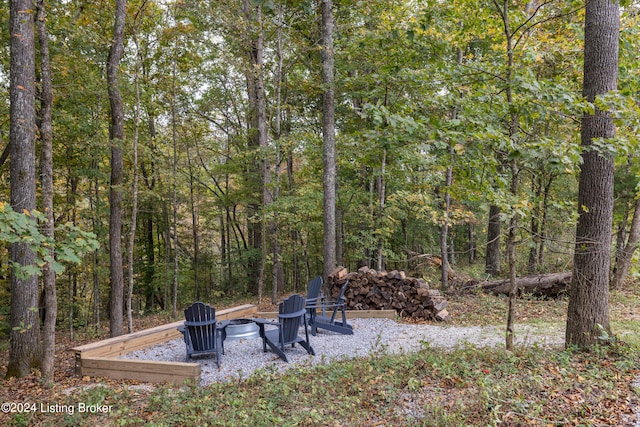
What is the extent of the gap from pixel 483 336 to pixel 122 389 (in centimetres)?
524

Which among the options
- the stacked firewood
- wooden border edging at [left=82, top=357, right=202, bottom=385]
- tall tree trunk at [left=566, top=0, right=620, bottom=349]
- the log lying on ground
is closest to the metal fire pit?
wooden border edging at [left=82, top=357, right=202, bottom=385]

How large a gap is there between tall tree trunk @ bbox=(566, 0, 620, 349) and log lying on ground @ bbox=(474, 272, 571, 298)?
4.33 m

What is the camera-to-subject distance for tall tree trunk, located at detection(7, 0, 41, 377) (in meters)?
5.22

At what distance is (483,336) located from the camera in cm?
599

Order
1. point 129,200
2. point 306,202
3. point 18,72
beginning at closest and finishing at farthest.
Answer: point 18,72 → point 306,202 → point 129,200

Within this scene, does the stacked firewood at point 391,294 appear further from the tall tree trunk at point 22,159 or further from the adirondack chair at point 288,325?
the tall tree trunk at point 22,159

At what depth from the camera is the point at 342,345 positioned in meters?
6.00

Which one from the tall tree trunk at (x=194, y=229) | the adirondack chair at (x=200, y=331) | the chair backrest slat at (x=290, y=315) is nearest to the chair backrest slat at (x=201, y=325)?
the adirondack chair at (x=200, y=331)

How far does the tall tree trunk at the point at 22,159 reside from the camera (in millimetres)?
5223

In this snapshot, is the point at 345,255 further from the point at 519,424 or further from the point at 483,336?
the point at 519,424

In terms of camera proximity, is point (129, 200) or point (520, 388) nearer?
point (520, 388)

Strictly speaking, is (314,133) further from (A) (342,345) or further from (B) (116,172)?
(A) (342,345)

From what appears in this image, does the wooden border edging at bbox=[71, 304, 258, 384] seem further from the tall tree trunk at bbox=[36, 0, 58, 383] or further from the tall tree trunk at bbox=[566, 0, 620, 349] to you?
the tall tree trunk at bbox=[566, 0, 620, 349]

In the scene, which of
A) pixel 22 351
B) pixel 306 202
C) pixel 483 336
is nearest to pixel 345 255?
pixel 306 202
